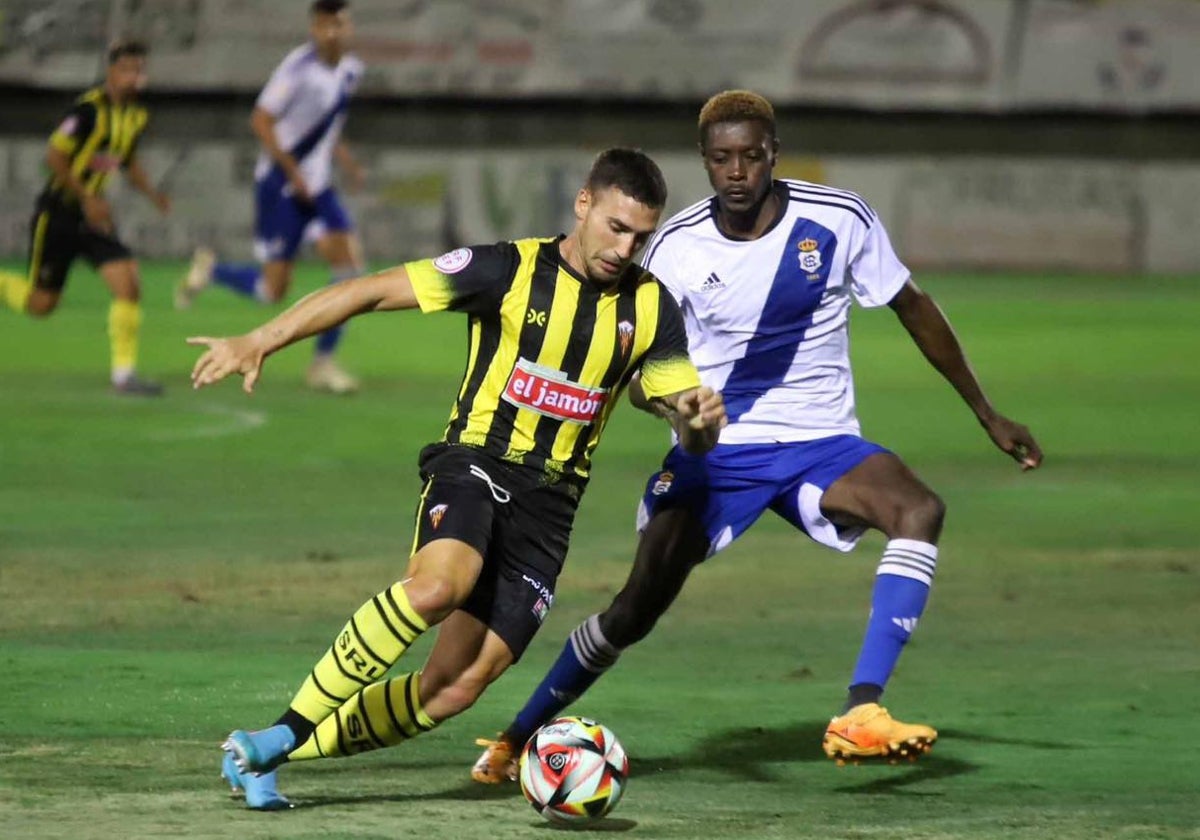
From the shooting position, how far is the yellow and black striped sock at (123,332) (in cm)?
1541

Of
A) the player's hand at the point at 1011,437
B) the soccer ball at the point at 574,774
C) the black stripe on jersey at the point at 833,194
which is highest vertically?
the black stripe on jersey at the point at 833,194

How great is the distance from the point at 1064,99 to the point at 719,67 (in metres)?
5.04

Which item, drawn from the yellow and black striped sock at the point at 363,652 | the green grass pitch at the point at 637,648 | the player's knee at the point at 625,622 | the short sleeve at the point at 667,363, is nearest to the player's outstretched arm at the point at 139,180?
the green grass pitch at the point at 637,648

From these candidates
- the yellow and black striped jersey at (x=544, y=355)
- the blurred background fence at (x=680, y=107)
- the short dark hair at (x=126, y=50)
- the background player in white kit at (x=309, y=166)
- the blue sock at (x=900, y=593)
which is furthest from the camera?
the blurred background fence at (x=680, y=107)

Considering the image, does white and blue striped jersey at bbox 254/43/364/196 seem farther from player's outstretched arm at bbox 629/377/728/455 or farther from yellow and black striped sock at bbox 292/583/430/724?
yellow and black striped sock at bbox 292/583/430/724

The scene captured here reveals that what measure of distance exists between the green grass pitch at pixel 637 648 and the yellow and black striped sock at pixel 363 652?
30 centimetres

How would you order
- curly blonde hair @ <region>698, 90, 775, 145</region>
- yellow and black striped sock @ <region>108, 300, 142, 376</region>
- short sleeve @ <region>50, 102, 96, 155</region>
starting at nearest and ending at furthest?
curly blonde hair @ <region>698, 90, 775, 145</region> < yellow and black striped sock @ <region>108, 300, 142, 376</region> < short sleeve @ <region>50, 102, 96, 155</region>

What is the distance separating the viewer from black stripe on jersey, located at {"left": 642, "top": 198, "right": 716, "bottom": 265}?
7.03 m

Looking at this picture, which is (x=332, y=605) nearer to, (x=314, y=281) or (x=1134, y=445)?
(x=1134, y=445)

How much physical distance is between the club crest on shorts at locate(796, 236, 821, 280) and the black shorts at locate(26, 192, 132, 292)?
379 inches

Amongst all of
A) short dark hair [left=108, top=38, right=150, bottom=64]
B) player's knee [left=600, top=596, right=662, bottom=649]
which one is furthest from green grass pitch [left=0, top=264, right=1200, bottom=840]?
short dark hair [left=108, top=38, right=150, bottom=64]

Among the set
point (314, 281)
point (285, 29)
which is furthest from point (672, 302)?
point (285, 29)

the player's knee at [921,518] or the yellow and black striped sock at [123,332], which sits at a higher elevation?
the player's knee at [921,518]

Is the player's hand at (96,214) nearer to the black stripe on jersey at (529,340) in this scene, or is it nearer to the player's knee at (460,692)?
the black stripe on jersey at (529,340)
